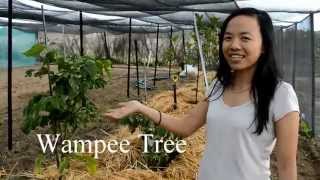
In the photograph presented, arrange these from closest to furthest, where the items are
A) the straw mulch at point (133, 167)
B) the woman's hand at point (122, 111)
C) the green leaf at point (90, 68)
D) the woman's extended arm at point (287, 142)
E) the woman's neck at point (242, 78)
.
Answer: the woman's extended arm at point (287, 142)
the woman's neck at point (242, 78)
the woman's hand at point (122, 111)
the green leaf at point (90, 68)
the straw mulch at point (133, 167)

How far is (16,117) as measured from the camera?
7.29 meters

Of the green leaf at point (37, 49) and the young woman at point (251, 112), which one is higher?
the green leaf at point (37, 49)

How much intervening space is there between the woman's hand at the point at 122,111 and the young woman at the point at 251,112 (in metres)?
0.31

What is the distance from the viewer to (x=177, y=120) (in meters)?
1.82

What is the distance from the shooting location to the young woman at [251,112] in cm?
151

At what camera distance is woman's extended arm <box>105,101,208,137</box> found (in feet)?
5.75

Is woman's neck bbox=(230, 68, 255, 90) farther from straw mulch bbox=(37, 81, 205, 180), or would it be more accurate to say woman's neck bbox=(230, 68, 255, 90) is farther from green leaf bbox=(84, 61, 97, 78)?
straw mulch bbox=(37, 81, 205, 180)

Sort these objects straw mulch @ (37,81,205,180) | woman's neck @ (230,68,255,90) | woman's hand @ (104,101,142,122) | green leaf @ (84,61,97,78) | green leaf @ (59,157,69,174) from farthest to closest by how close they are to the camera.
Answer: straw mulch @ (37,81,205,180) → green leaf @ (59,157,69,174) → green leaf @ (84,61,97,78) → woman's hand @ (104,101,142,122) → woman's neck @ (230,68,255,90)

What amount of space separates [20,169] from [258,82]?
3.07 meters

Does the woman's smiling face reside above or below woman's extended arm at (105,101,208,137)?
above

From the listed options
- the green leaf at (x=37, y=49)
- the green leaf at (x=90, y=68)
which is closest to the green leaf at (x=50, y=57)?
the green leaf at (x=37, y=49)

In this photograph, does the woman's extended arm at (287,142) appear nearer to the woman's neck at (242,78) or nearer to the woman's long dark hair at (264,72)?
the woman's long dark hair at (264,72)

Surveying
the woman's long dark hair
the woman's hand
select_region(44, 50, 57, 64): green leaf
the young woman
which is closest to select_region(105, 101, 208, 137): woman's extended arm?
the woman's hand

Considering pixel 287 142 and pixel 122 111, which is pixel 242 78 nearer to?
pixel 287 142
